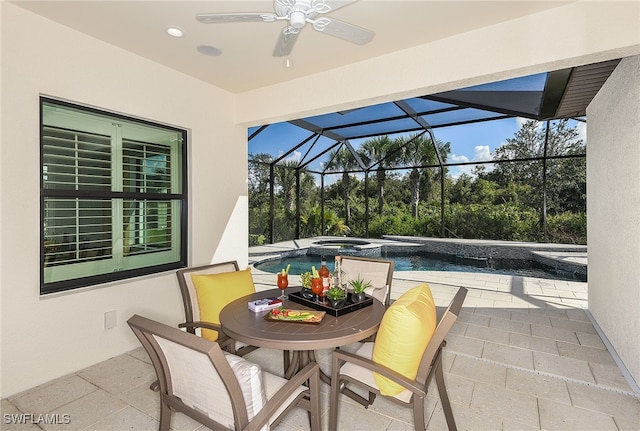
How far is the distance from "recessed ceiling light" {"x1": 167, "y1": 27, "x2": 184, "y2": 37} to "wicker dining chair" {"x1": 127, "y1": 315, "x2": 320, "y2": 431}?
2304 mm

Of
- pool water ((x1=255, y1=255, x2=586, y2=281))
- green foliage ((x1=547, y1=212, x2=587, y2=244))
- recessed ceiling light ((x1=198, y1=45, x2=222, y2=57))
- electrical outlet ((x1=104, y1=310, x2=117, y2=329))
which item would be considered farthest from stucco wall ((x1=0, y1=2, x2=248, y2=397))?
green foliage ((x1=547, y1=212, x2=587, y2=244))

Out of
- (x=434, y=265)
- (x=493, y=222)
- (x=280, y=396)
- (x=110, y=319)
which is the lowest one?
(x=434, y=265)

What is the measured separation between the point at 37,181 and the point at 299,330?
233 centimetres

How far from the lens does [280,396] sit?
1.48 meters

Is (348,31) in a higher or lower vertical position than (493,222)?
higher

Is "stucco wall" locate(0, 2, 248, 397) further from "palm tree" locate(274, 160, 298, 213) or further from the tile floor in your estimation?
"palm tree" locate(274, 160, 298, 213)

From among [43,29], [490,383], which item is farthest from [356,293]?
[43,29]

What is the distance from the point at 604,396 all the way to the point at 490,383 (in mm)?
739

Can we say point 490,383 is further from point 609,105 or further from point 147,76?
point 147,76

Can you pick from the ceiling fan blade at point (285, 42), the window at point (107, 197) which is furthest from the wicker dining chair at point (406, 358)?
the window at point (107, 197)

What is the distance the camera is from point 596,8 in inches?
86.9

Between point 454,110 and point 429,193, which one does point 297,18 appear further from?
point 429,193

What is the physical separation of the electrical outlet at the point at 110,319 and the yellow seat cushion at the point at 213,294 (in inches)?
42.3

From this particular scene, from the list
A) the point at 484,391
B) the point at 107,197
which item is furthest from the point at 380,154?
the point at 484,391
